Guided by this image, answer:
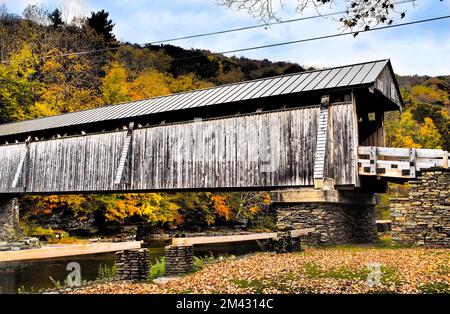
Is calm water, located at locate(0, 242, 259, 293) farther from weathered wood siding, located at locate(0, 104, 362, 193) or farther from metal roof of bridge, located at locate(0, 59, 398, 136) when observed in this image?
metal roof of bridge, located at locate(0, 59, 398, 136)

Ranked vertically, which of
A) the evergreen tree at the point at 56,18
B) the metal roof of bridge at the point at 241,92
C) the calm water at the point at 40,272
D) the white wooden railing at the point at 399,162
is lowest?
the calm water at the point at 40,272

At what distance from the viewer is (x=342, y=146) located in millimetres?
14859

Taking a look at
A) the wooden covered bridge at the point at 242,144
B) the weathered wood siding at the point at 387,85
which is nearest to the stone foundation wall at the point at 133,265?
the wooden covered bridge at the point at 242,144

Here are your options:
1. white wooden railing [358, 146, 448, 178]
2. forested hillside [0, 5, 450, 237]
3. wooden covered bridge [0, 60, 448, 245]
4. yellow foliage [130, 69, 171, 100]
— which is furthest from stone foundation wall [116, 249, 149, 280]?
yellow foliage [130, 69, 171, 100]

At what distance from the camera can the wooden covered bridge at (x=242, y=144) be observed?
14.8 meters

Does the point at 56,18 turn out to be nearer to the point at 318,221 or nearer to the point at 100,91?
the point at 100,91

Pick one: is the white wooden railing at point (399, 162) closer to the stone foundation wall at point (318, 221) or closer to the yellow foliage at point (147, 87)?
the stone foundation wall at point (318, 221)

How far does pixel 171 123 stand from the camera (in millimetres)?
18312

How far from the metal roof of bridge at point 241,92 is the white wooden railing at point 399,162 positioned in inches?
90.3

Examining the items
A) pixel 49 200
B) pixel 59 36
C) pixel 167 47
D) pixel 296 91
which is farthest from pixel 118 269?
pixel 167 47

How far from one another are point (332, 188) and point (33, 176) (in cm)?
1476

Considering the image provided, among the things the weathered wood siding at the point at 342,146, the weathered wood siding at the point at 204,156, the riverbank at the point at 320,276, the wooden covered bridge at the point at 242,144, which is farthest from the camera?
the weathered wood siding at the point at 204,156

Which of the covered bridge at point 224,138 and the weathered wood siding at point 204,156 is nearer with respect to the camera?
the covered bridge at point 224,138
